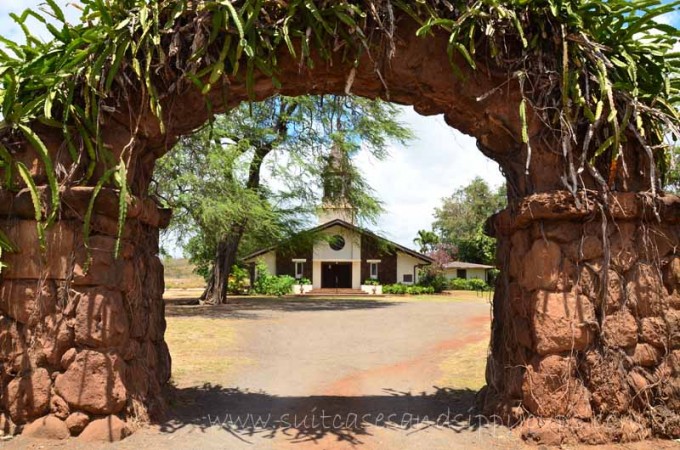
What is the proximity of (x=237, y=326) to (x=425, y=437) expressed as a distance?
1027 centimetres

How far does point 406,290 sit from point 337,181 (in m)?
14.1

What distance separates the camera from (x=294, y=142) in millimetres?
22000

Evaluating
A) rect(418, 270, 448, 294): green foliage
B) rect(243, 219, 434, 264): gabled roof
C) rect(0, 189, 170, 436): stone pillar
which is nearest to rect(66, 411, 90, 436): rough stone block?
rect(0, 189, 170, 436): stone pillar

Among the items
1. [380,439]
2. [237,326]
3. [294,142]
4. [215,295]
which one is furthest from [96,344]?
[215,295]

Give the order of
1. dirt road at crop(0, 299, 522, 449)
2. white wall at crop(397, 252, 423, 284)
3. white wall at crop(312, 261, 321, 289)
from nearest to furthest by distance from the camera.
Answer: dirt road at crop(0, 299, 522, 449) < white wall at crop(312, 261, 321, 289) < white wall at crop(397, 252, 423, 284)

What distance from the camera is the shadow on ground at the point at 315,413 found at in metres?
5.13

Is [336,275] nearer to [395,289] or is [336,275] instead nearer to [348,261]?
[348,261]

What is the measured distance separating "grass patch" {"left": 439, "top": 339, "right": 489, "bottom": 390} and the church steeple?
1266 centimetres

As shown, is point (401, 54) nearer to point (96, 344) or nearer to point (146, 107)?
point (146, 107)

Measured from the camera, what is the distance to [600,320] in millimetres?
4754

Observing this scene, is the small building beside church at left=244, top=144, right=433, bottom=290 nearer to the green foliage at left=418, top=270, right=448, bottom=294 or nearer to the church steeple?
the green foliage at left=418, top=270, right=448, bottom=294

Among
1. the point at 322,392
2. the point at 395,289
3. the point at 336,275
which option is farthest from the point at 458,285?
the point at 322,392

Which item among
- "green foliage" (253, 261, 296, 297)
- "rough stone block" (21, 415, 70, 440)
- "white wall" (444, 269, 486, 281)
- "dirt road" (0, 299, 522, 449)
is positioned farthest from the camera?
"white wall" (444, 269, 486, 281)

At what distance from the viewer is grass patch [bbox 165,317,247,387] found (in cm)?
787
